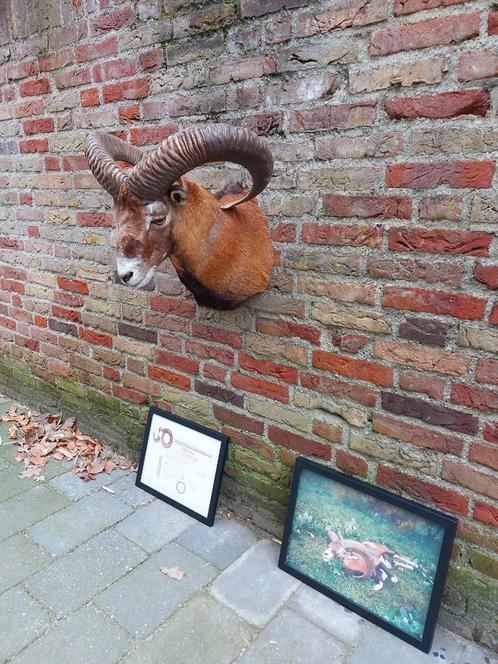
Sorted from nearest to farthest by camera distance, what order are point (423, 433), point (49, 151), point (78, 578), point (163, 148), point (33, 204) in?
1. point (163, 148)
2. point (423, 433)
3. point (78, 578)
4. point (49, 151)
5. point (33, 204)

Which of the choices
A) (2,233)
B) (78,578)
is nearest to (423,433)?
(78,578)

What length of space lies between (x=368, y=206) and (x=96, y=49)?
64.7 inches

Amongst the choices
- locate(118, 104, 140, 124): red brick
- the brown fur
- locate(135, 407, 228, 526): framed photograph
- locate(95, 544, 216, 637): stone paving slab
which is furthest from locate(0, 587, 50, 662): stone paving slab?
locate(118, 104, 140, 124): red brick

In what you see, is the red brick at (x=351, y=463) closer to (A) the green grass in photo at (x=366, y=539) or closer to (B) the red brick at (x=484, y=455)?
(A) the green grass in photo at (x=366, y=539)

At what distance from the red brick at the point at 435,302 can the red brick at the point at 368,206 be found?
0.26 m

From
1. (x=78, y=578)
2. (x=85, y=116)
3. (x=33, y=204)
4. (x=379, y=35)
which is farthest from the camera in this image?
(x=33, y=204)

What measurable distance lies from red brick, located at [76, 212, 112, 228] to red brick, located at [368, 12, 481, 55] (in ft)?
5.12

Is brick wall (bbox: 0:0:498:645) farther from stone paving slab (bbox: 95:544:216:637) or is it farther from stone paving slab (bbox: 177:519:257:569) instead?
stone paving slab (bbox: 95:544:216:637)

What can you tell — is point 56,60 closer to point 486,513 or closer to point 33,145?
point 33,145

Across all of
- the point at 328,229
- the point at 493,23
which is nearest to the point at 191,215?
the point at 328,229

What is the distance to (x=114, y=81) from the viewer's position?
2.32 m

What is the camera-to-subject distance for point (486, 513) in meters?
1.64

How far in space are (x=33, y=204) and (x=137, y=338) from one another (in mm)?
1145

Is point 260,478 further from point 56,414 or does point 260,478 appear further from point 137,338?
point 56,414
